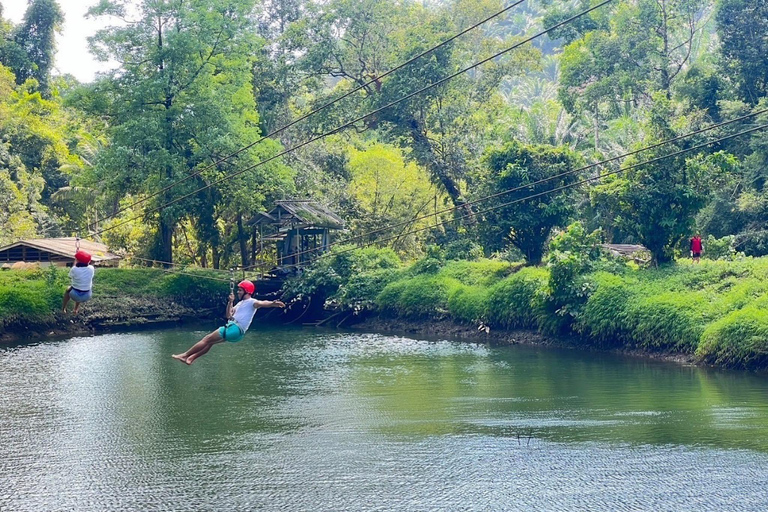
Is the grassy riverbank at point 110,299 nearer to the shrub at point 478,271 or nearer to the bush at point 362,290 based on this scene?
the bush at point 362,290

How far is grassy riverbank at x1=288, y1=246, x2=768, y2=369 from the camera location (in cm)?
2503

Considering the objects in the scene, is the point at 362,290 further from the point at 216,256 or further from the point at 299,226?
the point at 216,256

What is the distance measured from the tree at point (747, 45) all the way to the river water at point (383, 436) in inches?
720

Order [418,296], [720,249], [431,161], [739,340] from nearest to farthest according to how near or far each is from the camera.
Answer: [739,340] < [720,249] < [418,296] < [431,161]

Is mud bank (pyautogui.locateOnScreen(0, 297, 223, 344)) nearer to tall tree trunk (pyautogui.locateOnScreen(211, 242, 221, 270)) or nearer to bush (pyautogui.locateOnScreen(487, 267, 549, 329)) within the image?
tall tree trunk (pyautogui.locateOnScreen(211, 242, 221, 270))

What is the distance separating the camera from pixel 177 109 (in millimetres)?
41594

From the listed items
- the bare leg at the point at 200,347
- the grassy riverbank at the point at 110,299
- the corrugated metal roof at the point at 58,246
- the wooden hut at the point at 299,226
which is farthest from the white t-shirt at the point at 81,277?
the wooden hut at the point at 299,226

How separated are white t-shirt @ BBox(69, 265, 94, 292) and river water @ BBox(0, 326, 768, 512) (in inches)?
108

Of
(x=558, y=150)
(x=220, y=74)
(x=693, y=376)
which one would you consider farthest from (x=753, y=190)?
(x=220, y=74)

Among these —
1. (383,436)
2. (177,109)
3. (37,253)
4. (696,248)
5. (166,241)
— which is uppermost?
(177,109)

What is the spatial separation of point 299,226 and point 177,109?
774 cm

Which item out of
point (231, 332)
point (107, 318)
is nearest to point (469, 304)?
point (107, 318)

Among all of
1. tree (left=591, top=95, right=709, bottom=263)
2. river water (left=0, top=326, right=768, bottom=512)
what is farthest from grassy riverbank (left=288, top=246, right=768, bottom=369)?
river water (left=0, top=326, right=768, bottom=512)

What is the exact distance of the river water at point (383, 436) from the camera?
1312 cm
